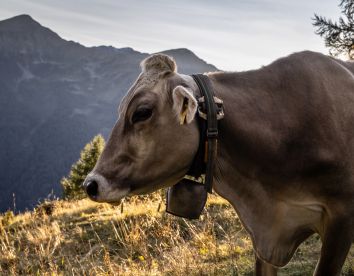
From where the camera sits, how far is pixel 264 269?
3.91m

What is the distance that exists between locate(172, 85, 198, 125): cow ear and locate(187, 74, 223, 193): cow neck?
15 centimetres

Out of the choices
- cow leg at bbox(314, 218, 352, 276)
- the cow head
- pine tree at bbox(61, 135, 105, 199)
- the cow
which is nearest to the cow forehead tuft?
the cow

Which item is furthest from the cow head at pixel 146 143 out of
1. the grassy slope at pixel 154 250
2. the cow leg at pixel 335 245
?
the grassy slope at pixel 154 250

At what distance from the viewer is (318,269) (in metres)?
3.30

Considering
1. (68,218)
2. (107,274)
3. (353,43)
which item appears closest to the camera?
(107,274)

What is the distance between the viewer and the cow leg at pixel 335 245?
317 cm

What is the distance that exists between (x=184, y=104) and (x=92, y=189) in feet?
2.92

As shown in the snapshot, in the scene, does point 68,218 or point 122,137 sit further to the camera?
point 68,218

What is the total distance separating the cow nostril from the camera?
9.70ft

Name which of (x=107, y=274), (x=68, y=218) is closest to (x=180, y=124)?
(x=107, y=274)

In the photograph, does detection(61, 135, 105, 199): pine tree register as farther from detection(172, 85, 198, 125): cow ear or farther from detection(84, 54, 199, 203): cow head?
detection(172, 85, 198, 125): cow ear

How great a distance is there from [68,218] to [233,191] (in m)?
9.37

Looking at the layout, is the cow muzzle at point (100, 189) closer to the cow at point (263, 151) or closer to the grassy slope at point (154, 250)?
the cow at point (263, 151)

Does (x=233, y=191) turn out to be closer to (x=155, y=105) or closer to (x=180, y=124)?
(x=180, y=124)
